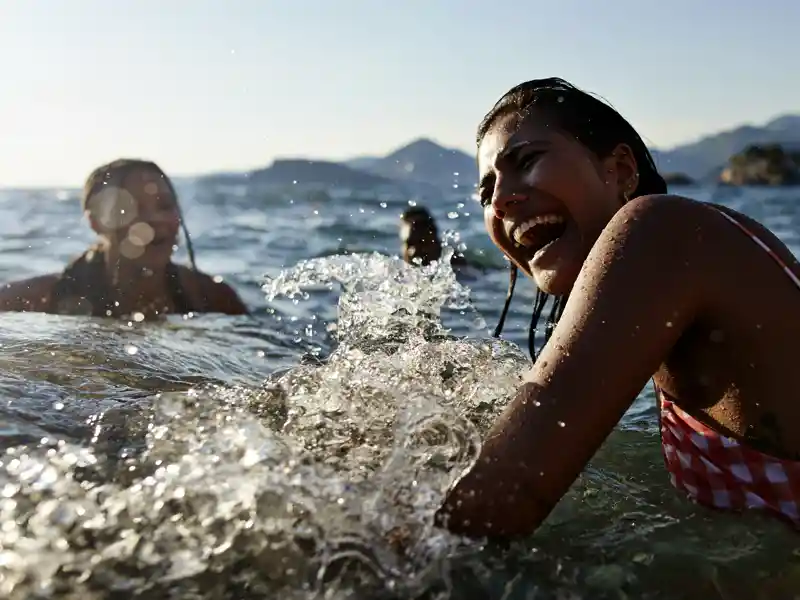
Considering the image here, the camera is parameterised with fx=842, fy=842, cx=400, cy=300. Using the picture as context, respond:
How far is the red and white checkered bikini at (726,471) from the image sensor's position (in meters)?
2.16

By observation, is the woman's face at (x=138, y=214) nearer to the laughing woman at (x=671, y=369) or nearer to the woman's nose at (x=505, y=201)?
the woman's nose at (x=505, y=201)

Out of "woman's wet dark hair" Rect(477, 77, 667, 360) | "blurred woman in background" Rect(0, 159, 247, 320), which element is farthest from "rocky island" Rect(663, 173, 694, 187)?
"woman's wet dark hair" Rect(477, 77, 667, 360)

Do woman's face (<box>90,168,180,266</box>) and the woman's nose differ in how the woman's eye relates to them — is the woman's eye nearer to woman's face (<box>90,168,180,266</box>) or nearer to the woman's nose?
the woman's nose

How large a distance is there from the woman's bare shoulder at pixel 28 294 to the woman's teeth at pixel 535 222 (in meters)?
4.52

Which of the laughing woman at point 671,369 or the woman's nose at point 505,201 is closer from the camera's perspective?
the laughing woman at point 671,369

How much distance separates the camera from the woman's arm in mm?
1824

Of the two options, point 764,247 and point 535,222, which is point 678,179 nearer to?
point 535,222

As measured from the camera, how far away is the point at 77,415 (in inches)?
115

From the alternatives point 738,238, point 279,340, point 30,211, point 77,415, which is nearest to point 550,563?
point 738,238

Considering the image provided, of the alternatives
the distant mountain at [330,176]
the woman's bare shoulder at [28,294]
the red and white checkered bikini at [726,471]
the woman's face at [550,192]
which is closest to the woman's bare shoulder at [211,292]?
the woman's bare shoulder at [28,294]

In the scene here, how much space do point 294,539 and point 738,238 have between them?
4.10 feet

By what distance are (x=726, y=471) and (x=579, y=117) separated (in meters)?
1.12

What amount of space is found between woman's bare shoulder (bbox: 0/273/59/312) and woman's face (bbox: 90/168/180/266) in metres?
0.56

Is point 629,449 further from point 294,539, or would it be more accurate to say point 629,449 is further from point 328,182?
point 328,182
